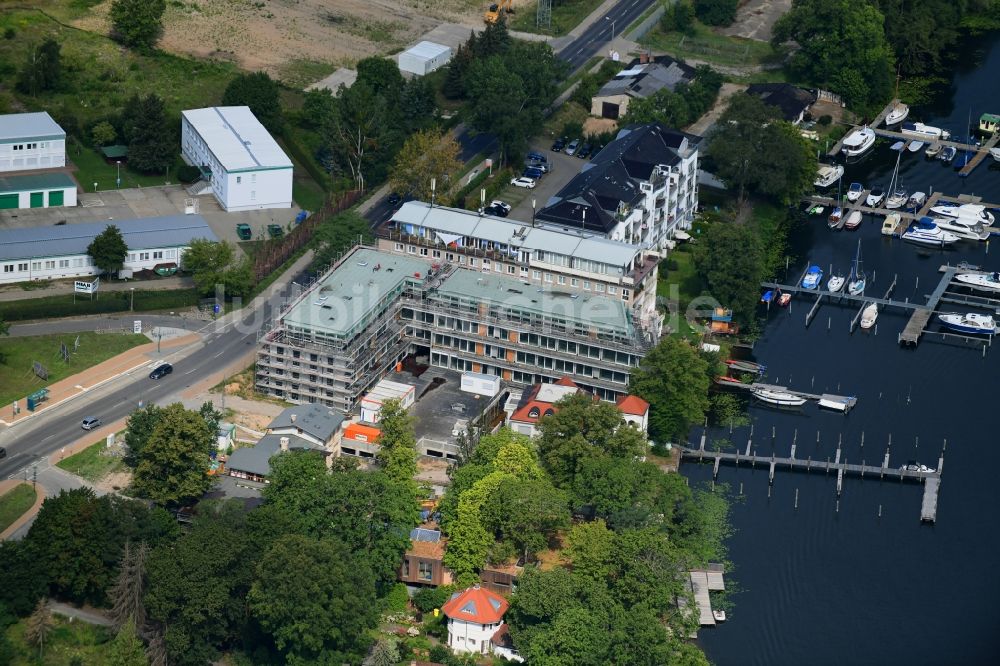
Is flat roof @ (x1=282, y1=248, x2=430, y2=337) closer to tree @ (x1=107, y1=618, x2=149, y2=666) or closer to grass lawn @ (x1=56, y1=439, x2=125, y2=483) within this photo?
grass lawn @ (x1=56, y1=439, x2=125, y2=483)

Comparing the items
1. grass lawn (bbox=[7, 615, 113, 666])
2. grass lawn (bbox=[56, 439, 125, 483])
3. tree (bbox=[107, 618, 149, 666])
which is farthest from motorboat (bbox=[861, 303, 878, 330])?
grass lawn (bbox=[7, 615, 113, 666])

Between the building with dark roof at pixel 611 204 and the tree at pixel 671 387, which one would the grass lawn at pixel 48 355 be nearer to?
the building with dark roof at pixel 611 204

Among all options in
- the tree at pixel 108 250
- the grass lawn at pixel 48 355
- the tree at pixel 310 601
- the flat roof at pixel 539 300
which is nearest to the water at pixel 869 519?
the flat roof at pixel 539 300

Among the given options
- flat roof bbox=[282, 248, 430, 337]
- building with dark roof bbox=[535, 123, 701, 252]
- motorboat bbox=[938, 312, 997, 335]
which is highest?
building with dark roof bbox=[535, 123, 701, 252]

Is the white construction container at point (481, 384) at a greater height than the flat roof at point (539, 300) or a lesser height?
lesser

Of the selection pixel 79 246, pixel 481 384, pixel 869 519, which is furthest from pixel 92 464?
pixel 869 519
